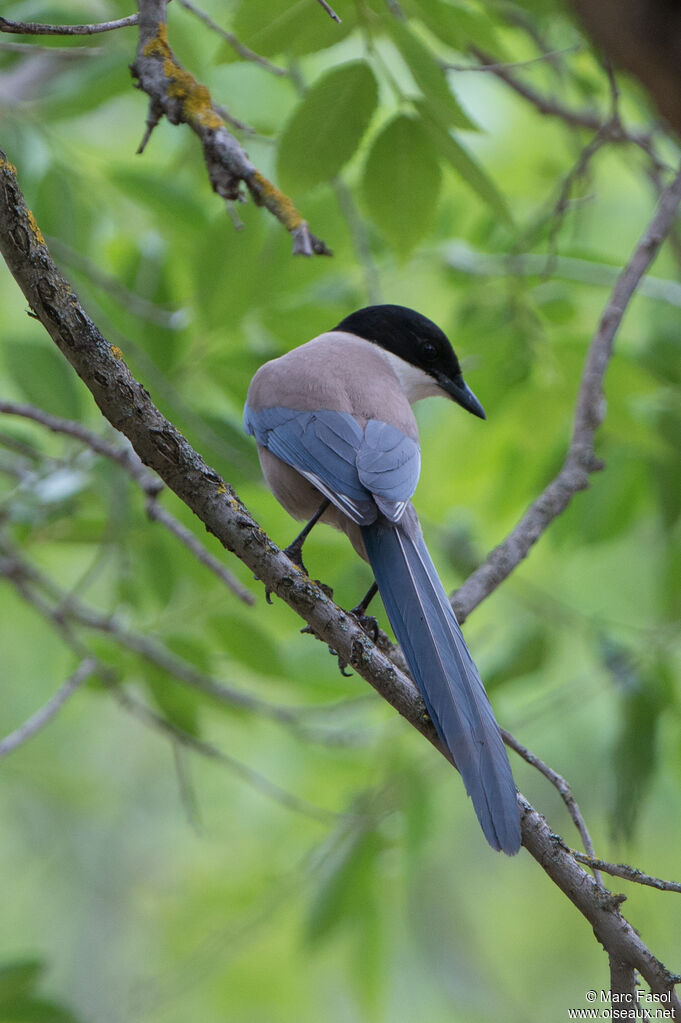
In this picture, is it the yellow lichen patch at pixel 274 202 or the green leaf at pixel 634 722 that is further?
the green leaf at pixel 634 722

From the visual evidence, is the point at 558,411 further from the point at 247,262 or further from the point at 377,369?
the point at 247,262

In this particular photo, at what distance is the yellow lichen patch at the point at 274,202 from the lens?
245 cm

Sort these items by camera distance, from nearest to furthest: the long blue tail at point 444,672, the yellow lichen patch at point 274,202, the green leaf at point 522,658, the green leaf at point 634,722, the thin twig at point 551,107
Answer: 1. the long blue tail at point 444,672
2. the yellow lichen patch at point 274,202
3. the green leaf at point 634,722
4. the green leaf at point 522,658
5. the thin twig at point 551,107

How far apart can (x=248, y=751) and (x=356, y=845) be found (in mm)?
2820

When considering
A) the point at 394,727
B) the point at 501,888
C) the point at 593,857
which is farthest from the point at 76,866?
the point at 593,857

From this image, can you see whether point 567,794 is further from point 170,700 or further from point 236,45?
point 236,45

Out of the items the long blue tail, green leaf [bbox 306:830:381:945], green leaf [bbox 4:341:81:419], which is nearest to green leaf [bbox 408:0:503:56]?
the long blue tail

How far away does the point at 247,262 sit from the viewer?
130 inches

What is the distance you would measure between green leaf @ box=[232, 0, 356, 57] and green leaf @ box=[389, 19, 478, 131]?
22cm

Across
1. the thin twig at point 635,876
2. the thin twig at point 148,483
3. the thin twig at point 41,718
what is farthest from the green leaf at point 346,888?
the thin twig at point 635,876

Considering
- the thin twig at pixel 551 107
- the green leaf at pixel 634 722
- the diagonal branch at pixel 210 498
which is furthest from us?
the thin twig at pixel 551 107

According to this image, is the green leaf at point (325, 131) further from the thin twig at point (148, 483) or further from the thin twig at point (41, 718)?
the thin twig at point (41, 718)

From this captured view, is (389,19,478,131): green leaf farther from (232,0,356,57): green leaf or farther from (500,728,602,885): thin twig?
(500,728,602,885): thin twig

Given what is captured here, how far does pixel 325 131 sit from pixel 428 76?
33cm
